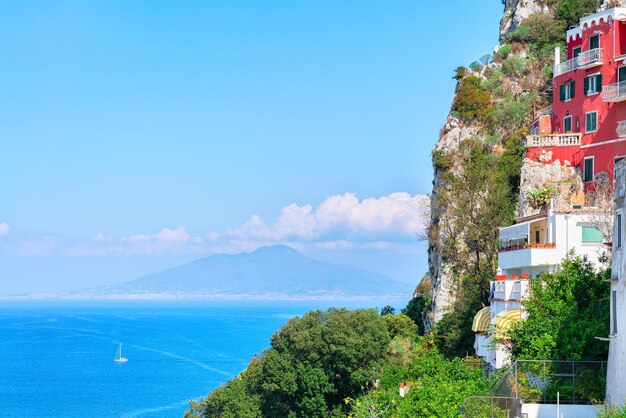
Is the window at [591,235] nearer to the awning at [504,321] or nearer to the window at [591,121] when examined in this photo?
the awning at [504,321]

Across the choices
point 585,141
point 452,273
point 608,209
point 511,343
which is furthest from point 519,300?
point 452,273

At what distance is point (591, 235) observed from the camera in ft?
106

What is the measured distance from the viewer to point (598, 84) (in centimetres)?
4450

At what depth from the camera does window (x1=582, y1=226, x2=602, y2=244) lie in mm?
32125

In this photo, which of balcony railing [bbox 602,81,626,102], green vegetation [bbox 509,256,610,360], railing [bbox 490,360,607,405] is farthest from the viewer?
balcony railing [bbox 602,81,626,102]

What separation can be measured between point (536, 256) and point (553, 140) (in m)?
13.5

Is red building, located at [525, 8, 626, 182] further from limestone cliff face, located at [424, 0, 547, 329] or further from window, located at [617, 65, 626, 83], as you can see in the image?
limestone cliff face, located at [424, 0, 547, 329]

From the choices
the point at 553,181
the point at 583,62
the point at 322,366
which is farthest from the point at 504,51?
the point at 322,366

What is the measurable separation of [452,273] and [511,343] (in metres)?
21.3

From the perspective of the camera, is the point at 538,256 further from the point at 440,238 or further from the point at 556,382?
the point at 440,238

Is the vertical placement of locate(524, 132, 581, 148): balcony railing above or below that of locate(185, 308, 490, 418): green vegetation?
above

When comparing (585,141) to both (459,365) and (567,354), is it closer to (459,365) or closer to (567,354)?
(459,365)

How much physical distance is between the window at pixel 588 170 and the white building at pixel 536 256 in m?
9.23

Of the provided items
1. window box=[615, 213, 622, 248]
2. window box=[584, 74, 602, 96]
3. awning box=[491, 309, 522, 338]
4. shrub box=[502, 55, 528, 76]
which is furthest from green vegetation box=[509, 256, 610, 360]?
shrub box=[502, 55, 528, 76]
